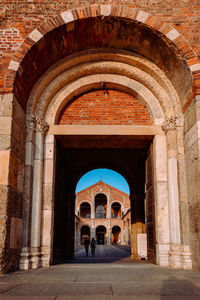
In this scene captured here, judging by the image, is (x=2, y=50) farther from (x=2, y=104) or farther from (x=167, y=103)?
(x=167, y=103)

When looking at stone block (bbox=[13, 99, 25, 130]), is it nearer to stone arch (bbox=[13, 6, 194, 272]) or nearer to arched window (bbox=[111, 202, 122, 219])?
stone arch (bbox=[13, 6, 194, 272])

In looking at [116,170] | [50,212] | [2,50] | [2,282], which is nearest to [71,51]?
[2,50]

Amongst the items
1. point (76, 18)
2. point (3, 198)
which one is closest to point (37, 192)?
point (3, 198)

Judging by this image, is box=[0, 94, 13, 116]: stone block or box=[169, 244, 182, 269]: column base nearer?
box=[0, 94, 13, 116]: stone block

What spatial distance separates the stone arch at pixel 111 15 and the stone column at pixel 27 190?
4.07 feet

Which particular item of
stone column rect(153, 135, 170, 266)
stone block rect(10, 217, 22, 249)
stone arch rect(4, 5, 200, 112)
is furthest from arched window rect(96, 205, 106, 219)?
stone arch rect(4, 5, 200, 112)

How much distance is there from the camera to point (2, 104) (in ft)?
18.2

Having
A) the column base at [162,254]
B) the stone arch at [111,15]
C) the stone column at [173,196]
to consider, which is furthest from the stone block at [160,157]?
the column base at [162,254]

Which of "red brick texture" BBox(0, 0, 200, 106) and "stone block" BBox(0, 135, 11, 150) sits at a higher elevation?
"red brick texture" BBox(0, 0, 200, 106)

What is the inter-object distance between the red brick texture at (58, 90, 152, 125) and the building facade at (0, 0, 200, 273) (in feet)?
0.08

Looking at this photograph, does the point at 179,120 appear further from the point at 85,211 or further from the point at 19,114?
the point at 85,211

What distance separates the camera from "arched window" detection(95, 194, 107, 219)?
43688 mm

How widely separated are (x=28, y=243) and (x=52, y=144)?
2.18 m

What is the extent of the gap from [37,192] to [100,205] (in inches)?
1545
